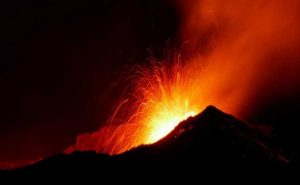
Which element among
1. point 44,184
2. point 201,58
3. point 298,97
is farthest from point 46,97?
point 44,184

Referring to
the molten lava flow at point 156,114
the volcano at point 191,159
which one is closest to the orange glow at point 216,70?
the molten lava flow at point 156,114

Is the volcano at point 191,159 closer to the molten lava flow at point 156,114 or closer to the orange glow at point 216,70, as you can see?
the molten lava flow at point 156,114

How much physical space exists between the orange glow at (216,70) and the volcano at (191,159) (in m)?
5.46

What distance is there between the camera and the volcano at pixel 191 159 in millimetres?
6945

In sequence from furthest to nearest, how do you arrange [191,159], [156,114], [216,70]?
[216,70] < [156,114] < [191,159]

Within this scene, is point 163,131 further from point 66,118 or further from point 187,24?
point 187,24

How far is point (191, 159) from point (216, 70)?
37.4 ft

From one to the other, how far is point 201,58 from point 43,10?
27.9ft

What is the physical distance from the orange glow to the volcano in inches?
215

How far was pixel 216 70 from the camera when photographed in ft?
59.4

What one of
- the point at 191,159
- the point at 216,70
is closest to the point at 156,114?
the point at 216,70

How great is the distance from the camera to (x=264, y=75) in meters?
18.3

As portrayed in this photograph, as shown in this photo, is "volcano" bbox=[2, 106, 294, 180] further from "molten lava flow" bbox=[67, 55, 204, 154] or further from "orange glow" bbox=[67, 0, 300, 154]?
"orange glow" bbox=[67, 0, 300, 154]

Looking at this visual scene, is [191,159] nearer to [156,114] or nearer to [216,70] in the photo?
[156,114]
